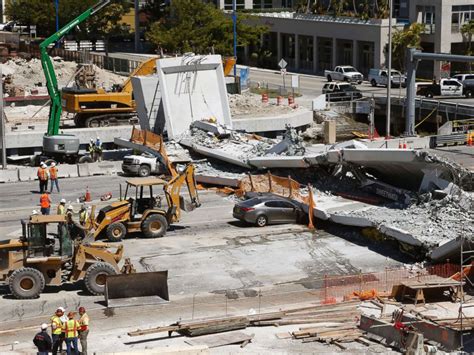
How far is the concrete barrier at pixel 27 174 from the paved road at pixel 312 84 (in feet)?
107

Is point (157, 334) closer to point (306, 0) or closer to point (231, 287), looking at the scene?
point (231, 287)

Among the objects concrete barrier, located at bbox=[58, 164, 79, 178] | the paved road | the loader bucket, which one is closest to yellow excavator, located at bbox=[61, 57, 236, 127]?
concrete barrier, located at bbox=[58, 164, 79, 178]

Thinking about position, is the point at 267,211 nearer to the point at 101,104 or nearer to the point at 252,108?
the point at 101,104

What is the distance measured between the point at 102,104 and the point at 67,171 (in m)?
10.7

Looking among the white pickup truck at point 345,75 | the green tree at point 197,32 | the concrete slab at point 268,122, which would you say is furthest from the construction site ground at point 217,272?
the green tree at point 197,32

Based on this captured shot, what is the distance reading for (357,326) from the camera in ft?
90.9

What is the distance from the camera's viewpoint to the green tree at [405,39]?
85.8 meters

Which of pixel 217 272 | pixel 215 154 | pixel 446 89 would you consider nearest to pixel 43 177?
pixel 215 154

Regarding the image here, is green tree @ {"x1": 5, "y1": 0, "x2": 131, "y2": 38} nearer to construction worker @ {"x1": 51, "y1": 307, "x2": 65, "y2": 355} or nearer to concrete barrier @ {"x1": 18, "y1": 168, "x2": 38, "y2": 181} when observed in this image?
concrete barrier @ {"x1": 18, "y1": 168, "x2": 38, "y2": 181}

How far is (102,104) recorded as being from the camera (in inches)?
2404

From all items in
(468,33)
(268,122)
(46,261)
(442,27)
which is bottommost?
(268,122)

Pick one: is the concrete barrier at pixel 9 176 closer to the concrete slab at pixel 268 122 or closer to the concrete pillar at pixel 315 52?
the concrete slab at pixel 268 122

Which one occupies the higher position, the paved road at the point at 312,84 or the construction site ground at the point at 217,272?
the paved road at the point at 312,84

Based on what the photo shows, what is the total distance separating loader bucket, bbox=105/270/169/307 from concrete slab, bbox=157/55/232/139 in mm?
24396
